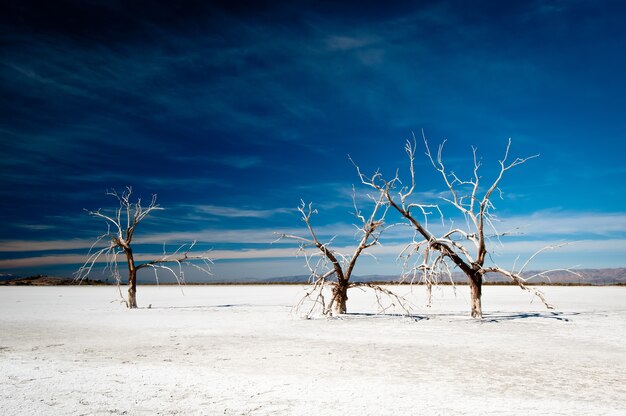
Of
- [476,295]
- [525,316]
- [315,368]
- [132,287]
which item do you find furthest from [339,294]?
[132,287]

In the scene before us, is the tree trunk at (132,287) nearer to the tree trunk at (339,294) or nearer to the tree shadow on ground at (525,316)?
the tree trunk at (339,294)

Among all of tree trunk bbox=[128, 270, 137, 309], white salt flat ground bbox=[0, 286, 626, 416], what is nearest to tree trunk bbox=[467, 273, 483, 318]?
white salt flat ground bbox=[0, 286, 626, 416]

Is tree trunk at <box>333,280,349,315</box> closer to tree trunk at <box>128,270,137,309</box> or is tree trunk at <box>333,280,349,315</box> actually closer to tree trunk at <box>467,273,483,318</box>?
tree trunk at <box>467,273,483,318</box>

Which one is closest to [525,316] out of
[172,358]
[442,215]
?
[442,215]

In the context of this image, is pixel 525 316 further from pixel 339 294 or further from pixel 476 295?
pixel 339 294

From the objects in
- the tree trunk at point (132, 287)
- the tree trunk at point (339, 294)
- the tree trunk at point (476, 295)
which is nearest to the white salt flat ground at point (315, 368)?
the tree trunk at point (476, 295)

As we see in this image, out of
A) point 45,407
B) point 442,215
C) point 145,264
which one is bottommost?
point 45,407

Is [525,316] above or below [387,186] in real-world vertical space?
below

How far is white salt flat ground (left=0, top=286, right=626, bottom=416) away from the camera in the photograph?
6.03 metres

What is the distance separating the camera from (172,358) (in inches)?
370

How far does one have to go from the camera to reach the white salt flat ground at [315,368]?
6031 mm

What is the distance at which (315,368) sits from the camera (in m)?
8.37

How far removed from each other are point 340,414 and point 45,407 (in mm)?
3578

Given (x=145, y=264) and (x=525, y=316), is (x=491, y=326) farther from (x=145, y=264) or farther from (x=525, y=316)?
(x=145, y=264)
